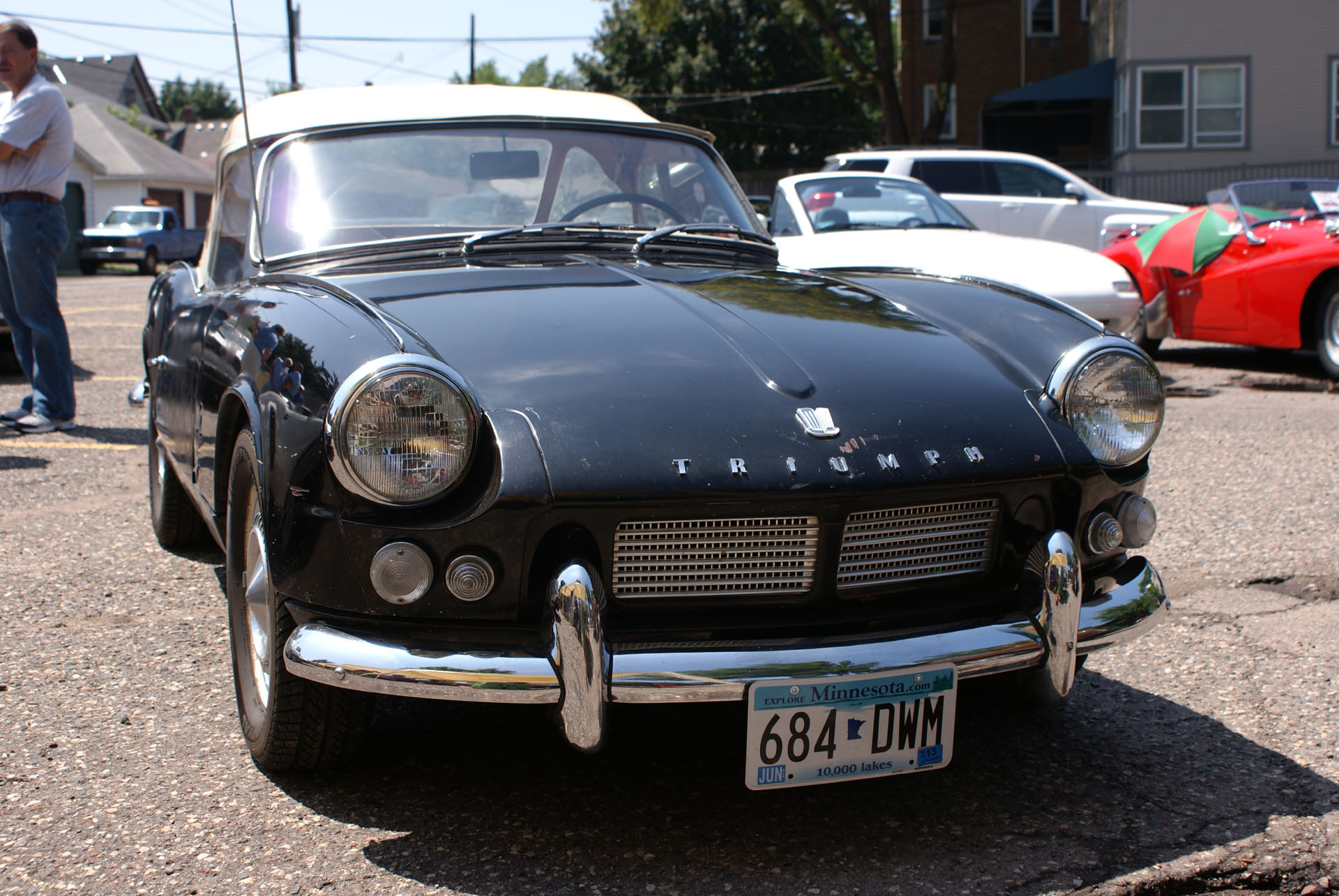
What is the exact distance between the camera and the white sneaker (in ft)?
21.0

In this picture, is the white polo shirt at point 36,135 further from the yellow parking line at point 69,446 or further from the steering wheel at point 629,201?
the steering wheel at point 629,201

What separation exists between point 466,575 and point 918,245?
5.43 metres

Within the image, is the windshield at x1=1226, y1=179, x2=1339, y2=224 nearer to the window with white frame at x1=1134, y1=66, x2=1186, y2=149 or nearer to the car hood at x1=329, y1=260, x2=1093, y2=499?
the car hood at x1=329, y1=260, x2=1093, y2=499

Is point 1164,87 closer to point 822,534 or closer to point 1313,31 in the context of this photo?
point 1313,31

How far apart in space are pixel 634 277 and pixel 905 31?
2960cm

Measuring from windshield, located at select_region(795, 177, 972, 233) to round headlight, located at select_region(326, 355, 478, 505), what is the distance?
231 inches

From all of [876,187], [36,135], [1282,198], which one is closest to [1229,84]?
[1282,198]

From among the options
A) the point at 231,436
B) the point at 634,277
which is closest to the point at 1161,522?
the point at 634,277

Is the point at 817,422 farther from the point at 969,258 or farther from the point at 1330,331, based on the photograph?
the point at 1330,331

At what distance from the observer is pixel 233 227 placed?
3752mm

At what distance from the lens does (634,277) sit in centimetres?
304

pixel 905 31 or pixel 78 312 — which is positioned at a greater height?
pixel 905 31

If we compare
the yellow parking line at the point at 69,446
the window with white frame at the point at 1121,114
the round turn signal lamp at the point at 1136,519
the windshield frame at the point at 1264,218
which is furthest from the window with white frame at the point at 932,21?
the round turn signal lamp at the point at 1136,519

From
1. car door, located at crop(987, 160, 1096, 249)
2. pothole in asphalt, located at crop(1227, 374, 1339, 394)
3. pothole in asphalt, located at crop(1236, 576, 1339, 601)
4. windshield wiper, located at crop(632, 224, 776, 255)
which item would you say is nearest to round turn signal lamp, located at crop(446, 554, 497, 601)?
windshield wiper, located at crop(632, 224, 776, 255)
